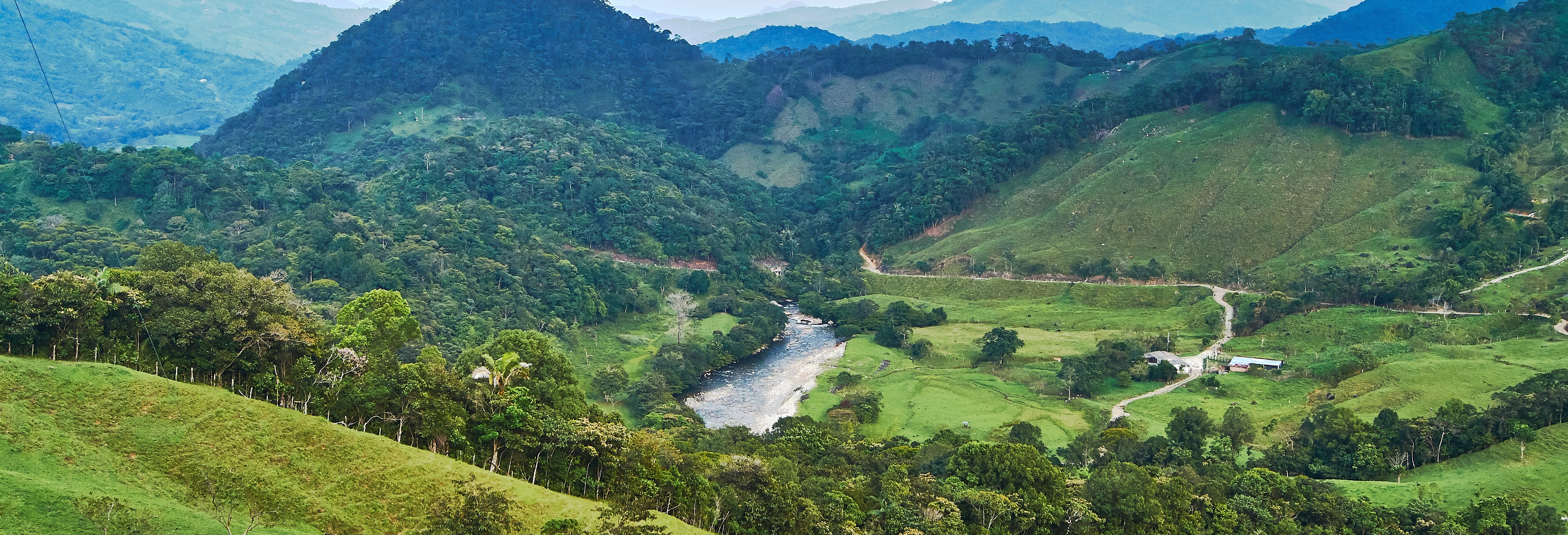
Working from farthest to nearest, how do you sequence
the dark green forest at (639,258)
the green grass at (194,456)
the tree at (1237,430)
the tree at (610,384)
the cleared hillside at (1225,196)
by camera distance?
the cleared hillside at (1225,196) → the tree at (610,384) → the tree at (1237,430) → the dark green forest at (639,258) → the green grass at (194,456)

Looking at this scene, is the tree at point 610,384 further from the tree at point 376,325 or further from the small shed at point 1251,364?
the small shed at point 1251,364

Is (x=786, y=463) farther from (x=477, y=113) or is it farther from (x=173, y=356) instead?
(x=477, y=113)

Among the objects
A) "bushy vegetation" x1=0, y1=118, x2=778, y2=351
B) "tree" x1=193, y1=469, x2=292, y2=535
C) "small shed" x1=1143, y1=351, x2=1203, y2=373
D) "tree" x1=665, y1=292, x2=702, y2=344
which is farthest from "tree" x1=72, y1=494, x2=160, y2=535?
"small shed" x1=1143, y1=351, x2=1203, y2=373

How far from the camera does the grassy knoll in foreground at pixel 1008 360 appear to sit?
210 ft

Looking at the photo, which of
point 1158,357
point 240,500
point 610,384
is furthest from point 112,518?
point 1158,357

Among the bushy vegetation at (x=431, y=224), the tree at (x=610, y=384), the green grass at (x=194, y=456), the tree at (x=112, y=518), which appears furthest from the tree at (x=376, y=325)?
the bushy vegetation at (x=431, y=224)

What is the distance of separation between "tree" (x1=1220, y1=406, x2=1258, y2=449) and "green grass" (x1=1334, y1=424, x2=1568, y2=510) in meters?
7.20

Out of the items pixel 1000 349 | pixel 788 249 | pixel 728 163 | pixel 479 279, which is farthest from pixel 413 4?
pixel 1000 349

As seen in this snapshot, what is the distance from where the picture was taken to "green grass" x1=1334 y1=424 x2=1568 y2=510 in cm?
4466

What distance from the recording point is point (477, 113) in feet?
472

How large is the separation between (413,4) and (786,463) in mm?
143717

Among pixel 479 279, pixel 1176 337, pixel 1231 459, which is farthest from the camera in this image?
pixel 479 279

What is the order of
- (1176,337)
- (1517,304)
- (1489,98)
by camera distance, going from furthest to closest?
(1489,98)
(1176,337)
(1517,304)

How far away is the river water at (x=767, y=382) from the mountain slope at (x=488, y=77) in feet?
242
